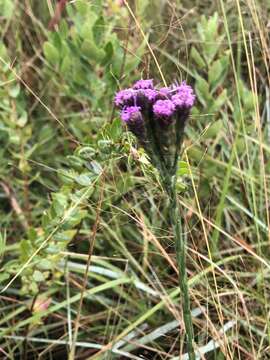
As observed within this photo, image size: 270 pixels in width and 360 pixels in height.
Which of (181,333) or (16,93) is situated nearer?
(181,333)

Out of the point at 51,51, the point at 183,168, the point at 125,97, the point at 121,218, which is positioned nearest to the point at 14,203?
the point at 121,218

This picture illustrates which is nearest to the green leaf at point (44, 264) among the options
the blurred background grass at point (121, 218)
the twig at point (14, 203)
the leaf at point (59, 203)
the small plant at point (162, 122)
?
the blurred background grass at point (121, 218)

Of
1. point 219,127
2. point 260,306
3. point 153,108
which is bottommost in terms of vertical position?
point 260,306

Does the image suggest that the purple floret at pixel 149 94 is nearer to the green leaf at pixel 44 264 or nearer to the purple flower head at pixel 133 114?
the purple flower head at pixel 133 114

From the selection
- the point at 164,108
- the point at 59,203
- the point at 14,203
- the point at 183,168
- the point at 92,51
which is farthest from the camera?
the point at 14,203

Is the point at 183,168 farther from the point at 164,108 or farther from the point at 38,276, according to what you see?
the point at 38,276

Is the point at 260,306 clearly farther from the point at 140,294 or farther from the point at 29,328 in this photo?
the point at 29,328

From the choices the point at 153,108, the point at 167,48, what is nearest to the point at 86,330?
the point at 153,108
